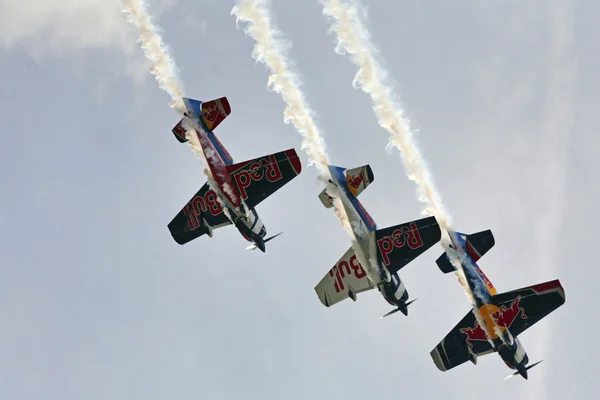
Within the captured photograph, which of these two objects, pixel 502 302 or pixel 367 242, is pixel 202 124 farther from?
pixel 502 302

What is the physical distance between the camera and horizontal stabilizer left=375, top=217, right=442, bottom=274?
51.5 m

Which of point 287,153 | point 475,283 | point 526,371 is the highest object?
point 287,153

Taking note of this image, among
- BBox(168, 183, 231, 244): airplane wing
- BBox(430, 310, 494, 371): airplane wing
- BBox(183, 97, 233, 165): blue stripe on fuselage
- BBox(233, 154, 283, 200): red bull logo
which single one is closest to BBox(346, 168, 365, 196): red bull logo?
BBox(233, 154, 283, 200): red bull logo

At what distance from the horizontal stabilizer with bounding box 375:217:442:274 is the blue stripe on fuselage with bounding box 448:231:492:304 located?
1.61 m

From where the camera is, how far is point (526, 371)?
53.2 meters

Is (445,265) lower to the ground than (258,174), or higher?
lower

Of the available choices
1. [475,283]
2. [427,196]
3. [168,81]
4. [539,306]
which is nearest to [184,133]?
[168,81]

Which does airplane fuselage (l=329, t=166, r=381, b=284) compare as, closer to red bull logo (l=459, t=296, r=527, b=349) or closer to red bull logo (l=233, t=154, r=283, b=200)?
red bull logo (l=233, t=154, r=283, b=200)

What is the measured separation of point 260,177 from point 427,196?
8.70 meters

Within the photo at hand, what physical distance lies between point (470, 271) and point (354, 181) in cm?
754

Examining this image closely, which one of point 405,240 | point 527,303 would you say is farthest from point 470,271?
point 405,240

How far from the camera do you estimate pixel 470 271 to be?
52.8 meters

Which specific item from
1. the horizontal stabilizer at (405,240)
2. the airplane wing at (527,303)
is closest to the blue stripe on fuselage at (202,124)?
the horizontal stabilizer at (405,240)

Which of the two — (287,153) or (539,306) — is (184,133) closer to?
(287,153)
